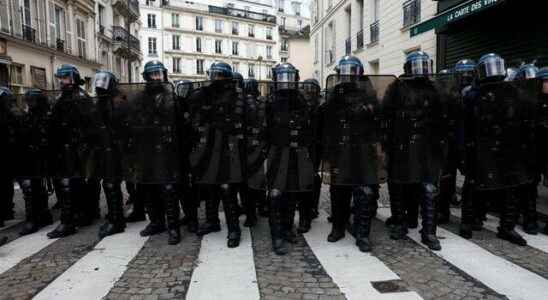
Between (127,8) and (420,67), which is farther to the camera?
(127,8)

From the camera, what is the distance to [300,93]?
4.50m

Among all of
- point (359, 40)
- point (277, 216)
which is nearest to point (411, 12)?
point (359, 40)

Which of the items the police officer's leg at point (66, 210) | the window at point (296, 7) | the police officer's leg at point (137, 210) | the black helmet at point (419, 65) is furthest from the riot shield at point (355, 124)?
the window at point (296, 7)

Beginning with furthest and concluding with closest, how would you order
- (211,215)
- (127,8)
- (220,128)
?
1. (127,8)
2. (211,215)
3. (220,128)

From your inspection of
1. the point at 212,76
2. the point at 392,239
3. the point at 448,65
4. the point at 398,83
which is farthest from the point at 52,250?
A: the point at 448,65

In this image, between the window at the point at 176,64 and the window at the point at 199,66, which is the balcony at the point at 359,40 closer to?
the window at the point at 176,64

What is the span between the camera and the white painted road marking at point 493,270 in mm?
3387

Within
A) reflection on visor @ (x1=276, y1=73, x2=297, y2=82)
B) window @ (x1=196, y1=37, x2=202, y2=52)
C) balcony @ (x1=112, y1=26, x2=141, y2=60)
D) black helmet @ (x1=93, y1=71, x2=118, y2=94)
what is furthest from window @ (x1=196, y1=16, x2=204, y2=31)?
reflection on visor @ (x1=276, y1=73, x2=297, y2=82)

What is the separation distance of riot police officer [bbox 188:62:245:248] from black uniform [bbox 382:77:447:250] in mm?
1678

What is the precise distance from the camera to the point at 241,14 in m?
61.4

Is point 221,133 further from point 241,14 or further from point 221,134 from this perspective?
point 241,14

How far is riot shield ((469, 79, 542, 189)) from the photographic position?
14.9 feet

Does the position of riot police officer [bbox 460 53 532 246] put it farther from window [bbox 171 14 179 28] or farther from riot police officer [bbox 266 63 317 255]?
window [bbox 171 14 179 28]

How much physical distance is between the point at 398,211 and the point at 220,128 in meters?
2.34
